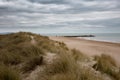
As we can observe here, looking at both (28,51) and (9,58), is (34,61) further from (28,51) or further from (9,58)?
(28,51)

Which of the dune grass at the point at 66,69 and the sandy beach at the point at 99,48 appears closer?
the dune grass at the point at 66,69

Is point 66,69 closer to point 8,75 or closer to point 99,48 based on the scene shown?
point 8,75

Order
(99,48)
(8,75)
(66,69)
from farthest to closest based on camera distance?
1. (99,48)
2. (66,69)
3. (8,75)

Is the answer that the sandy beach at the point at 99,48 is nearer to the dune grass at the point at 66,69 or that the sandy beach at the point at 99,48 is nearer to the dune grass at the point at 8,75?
the dune grass at the point at 66,69

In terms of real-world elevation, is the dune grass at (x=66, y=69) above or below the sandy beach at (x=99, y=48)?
above

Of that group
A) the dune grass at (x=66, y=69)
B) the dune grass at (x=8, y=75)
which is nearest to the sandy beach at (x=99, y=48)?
the dune grass at (x=66, y=69)

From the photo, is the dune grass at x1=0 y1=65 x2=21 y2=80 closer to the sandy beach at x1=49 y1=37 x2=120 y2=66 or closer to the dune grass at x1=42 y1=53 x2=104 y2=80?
the dune grass at x1=42 y1=53 x2=104 y2=80

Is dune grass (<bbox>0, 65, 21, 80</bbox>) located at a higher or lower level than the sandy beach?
higher

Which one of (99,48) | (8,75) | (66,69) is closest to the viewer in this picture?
(8,75)

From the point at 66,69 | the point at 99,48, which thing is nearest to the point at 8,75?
the point at 66,69

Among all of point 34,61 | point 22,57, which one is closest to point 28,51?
point 22,57

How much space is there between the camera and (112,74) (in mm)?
5348

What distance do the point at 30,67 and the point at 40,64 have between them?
0.40 m

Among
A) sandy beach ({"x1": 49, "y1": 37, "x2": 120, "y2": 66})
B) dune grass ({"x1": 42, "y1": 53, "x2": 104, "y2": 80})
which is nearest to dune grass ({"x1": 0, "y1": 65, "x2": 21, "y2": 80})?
dune grass ({"x1": 42, "y1": 53, "x2": 104, "y2": 80})
